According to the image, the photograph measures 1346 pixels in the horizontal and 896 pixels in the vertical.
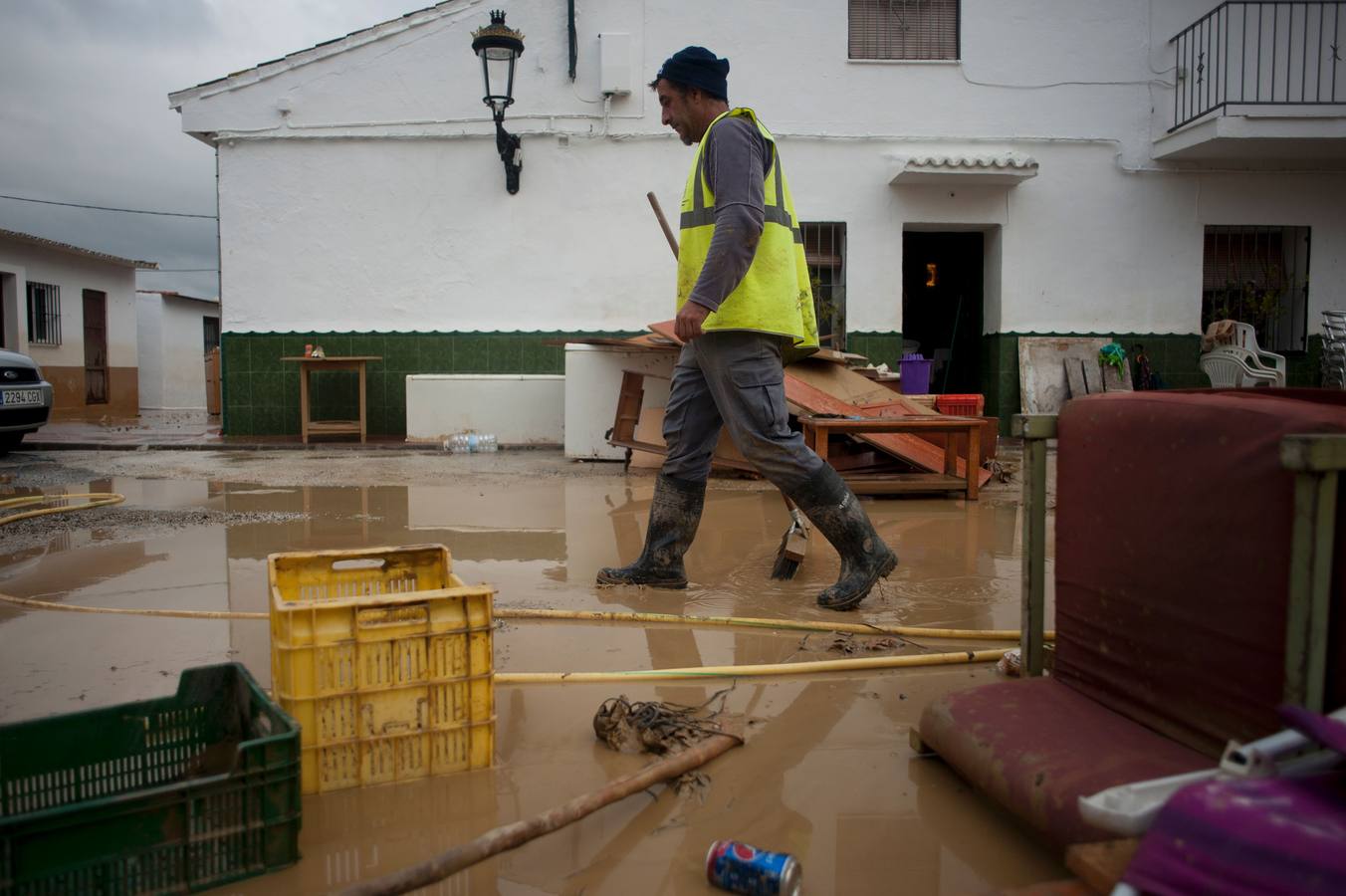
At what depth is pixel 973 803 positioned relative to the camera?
2.04m

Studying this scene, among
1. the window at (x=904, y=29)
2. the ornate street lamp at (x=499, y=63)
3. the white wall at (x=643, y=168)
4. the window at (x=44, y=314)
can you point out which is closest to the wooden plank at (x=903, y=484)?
the white wall at (x=643, y=168)

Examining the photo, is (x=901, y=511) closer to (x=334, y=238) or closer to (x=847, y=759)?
(x=847, y=759)

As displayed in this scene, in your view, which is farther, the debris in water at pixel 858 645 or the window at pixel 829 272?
the window at pixel 829 272

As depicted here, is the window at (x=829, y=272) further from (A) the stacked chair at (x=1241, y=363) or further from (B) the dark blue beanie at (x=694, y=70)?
(B) the dark blue beanie at (x=694, y=70)

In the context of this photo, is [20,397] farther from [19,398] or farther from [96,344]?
[96,344]

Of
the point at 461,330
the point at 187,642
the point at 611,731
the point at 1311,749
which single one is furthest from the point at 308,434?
the point at 1311,749

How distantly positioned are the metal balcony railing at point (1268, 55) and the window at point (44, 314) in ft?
71.0

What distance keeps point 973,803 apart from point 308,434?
405 inches

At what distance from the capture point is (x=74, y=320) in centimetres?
2241

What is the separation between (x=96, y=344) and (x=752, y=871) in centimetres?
2637

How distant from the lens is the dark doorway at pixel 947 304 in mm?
12383

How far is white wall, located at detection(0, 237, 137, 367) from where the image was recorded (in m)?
20.5

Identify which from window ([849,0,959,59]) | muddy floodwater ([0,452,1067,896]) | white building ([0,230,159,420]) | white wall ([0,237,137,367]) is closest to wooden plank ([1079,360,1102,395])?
window ([849,0,959,59])

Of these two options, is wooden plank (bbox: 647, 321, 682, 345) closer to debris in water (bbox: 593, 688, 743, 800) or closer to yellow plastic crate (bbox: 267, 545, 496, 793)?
debris in water (bbox: 593, 688, 743, 800)
